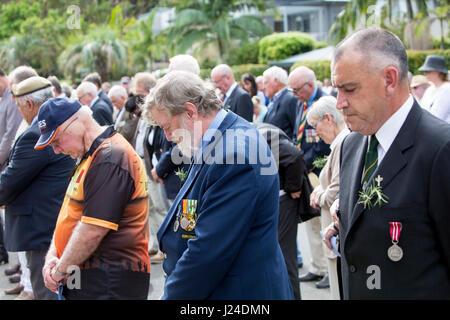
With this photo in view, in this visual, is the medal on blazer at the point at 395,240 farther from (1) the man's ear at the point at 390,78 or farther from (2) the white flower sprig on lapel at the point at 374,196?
(1) the man's ear at the point at 390,78

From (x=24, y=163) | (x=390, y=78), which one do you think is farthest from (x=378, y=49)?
(x=24, y=163)

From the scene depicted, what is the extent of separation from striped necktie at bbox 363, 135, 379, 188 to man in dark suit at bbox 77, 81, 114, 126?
6300mm

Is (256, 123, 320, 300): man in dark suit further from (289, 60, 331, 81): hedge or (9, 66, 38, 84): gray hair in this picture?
(289, 60, 331, 81): hedge

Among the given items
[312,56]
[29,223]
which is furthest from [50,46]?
[29,223]

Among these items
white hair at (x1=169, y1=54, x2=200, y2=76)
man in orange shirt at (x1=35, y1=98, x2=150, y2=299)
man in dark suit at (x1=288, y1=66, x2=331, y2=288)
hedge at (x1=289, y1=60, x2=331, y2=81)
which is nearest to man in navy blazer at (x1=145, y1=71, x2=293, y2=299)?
man in orange shirt at (x1=35, y1=98, x2=150, y2=299)

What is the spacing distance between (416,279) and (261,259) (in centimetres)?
65

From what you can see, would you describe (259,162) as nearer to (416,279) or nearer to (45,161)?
(416,279)

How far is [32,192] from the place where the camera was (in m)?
4.47

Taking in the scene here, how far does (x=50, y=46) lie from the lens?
3578cm

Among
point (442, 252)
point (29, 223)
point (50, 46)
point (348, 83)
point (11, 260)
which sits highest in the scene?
point (348, 83)

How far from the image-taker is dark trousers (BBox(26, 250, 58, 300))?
4.38 meters

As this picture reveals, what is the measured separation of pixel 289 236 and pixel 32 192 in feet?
7.59

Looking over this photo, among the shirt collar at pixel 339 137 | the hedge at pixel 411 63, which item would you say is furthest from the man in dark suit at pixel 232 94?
the hedge at pixel 411 63
